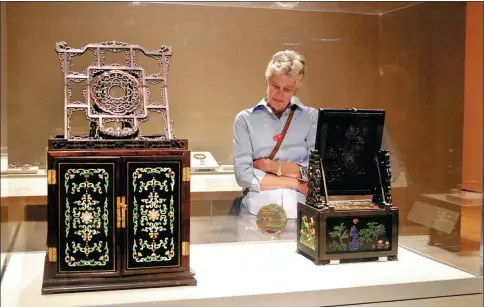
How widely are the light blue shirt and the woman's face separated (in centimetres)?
3

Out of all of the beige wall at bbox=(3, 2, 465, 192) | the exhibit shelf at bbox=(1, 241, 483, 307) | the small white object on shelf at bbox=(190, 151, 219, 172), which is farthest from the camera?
the small white object on shelf at bbox=(190, 151, 219, 172)

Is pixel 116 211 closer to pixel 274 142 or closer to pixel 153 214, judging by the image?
pixel 153 214

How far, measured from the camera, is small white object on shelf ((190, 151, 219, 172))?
3152 mm

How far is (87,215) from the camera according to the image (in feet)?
7.94

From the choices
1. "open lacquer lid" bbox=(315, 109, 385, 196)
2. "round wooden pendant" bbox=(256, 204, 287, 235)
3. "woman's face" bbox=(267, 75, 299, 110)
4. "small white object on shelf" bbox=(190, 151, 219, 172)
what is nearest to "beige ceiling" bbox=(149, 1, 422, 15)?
"woman's face" bbox=(267, 75, 299, 110)

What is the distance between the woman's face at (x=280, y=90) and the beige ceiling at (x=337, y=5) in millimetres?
374

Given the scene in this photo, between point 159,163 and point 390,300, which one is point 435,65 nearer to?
point 390,300

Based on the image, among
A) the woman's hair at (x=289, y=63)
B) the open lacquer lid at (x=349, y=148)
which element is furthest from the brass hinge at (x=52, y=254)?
the woman's hair at (x=289, y=63)

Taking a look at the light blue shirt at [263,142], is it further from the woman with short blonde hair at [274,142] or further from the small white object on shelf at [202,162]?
the small white object on shelf at [202,162]

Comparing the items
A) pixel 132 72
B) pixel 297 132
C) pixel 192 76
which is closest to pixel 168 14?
pixel 192 76

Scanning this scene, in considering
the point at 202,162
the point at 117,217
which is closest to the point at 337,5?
the point at 202,162

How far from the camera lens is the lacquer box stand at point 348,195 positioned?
2.82 m

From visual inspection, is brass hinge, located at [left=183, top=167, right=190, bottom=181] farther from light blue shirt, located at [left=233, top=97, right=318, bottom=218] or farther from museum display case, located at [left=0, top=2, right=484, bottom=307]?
light blue shirt, located at [left=233, top=97, right=318, bottom=218]

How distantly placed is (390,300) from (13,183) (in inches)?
68.7
